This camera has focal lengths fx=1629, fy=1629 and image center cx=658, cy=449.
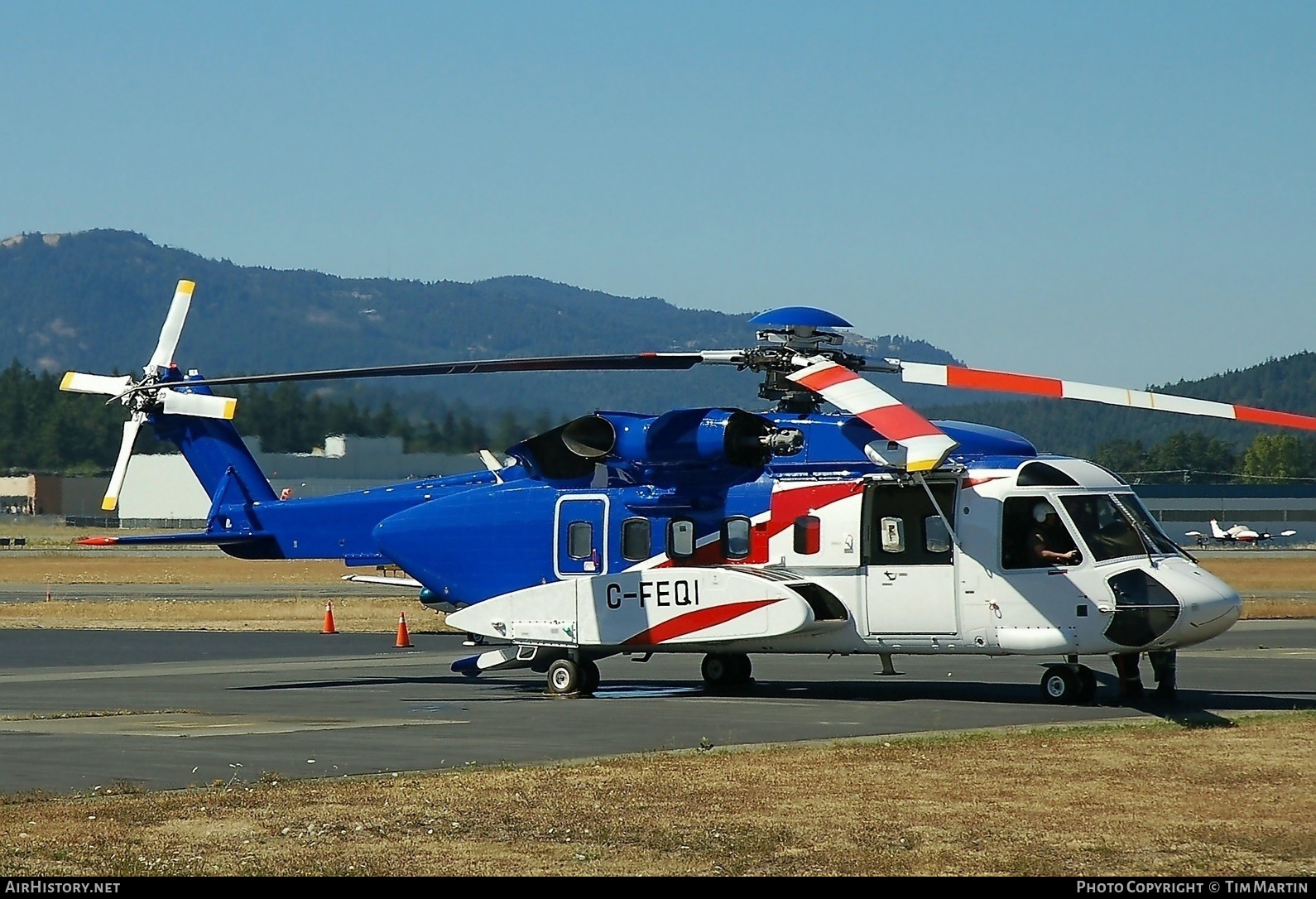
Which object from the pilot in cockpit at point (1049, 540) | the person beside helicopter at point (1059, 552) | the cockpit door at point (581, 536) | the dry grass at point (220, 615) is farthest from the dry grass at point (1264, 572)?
the cockpit door at point (581, 536)

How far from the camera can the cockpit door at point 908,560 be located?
1891 cm

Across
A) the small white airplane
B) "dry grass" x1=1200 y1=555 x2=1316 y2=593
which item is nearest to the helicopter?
"dry grass" x1=1200 y1=555 x2=1316 y2=593

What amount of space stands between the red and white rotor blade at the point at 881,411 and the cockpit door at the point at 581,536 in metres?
4.33

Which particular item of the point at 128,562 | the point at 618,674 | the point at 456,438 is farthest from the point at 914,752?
the point at 128,562

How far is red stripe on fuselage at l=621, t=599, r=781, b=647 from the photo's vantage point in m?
19.5

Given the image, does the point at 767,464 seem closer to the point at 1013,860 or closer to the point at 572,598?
the point at 572,598

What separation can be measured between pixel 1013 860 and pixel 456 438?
27591mm

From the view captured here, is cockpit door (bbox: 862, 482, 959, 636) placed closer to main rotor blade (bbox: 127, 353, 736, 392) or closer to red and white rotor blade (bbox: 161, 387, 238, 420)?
main rotor blade (bbox: 127, 353, 736, 392)

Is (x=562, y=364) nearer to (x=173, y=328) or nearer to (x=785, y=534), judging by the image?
(x=785, y=534)

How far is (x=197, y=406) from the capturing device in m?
25.2

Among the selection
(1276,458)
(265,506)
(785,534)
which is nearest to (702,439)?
(785,534)

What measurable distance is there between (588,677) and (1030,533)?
236 inches

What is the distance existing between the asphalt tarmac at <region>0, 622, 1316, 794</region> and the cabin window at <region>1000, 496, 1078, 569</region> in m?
1.70

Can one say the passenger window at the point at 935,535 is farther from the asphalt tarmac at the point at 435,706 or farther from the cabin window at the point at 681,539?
the cabin window at the point at 681,539
